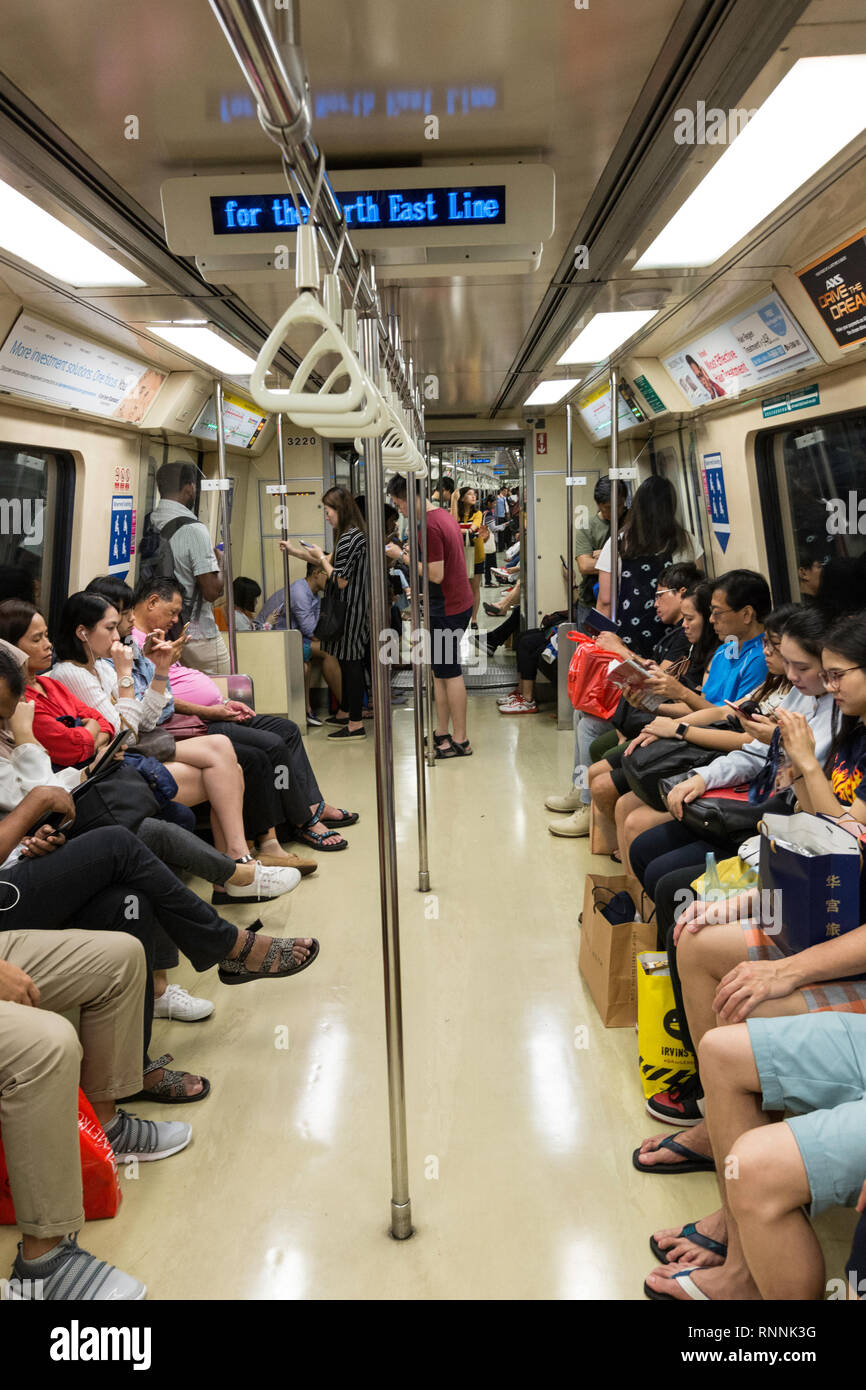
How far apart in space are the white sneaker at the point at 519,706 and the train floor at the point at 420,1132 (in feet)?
14.9

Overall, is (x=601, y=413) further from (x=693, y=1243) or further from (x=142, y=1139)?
(x=693, y=1243)

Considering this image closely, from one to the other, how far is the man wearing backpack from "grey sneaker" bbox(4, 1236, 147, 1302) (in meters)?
4.55

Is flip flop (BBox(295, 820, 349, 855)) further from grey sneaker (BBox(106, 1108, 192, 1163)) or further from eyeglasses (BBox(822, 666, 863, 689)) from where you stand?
eyeglasses (BBox(822, 666, 863, 689))

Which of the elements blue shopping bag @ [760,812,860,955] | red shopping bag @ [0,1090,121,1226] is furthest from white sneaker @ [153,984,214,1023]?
blue shopping bag @ [760,812,860,955]

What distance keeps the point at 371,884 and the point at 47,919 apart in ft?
7.01

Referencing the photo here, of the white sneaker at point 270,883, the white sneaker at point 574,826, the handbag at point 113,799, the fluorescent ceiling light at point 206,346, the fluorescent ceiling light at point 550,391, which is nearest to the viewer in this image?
the handbag at point 113,799

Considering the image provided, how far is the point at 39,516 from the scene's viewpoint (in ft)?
18.0

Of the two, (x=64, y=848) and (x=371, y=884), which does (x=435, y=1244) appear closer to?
(x=64, y=848)

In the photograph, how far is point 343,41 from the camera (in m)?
2.44

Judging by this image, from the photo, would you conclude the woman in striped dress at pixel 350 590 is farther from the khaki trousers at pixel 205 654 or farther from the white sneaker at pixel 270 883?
the white sneaker at pixel 270 883

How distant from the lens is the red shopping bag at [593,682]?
5.04 m

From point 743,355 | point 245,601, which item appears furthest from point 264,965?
point 245,601

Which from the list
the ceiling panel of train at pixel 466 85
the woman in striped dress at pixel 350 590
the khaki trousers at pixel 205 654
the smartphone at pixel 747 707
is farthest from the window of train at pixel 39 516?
the smartphone at pixel 747 707

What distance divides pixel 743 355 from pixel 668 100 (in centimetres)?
243
